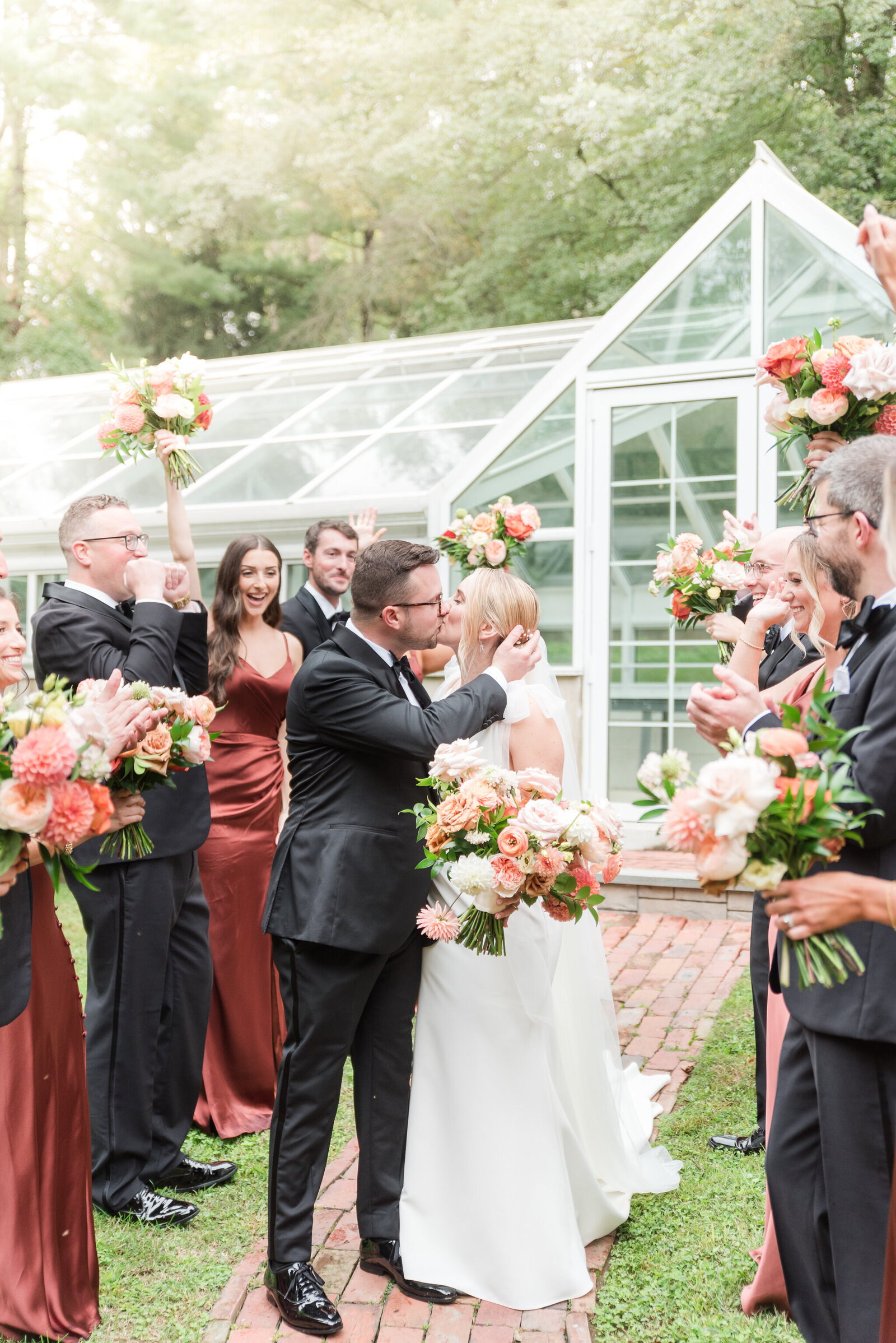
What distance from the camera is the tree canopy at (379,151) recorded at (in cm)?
1655

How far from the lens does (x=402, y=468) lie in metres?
9.72

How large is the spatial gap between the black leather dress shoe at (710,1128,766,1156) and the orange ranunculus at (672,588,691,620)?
85.0 inches

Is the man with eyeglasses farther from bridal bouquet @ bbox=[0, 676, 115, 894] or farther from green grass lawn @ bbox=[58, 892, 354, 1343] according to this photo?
bridal bouquet @ bbox=[0, 676, 115, 894]

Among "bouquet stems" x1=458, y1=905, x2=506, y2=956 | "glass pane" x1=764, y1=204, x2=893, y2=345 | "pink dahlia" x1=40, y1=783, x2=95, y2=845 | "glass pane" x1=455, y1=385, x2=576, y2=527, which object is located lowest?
"bouquet stems" x1=458, y1=905, x2=506, y2=956

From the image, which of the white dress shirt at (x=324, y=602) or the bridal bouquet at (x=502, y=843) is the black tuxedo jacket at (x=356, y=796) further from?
the white dress shirt at (x=324, y=602)

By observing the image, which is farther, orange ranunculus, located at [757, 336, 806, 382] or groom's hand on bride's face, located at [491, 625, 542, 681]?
orange ranunculus, located at [757, 336, 806, 382]

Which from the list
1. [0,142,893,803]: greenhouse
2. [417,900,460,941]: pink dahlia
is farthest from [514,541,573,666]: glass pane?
[417,900,460,941]: pink dahlia

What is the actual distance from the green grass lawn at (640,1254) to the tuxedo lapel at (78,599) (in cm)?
112

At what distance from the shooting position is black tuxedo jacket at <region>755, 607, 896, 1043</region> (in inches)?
89.9

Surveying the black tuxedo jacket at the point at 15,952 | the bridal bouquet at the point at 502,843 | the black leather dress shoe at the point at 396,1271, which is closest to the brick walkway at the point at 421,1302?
the black leather dress shoe at the point at 396,1271

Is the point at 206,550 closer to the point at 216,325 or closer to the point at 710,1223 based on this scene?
the point at 710,1223

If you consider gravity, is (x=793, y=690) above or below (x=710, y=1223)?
Answer: above

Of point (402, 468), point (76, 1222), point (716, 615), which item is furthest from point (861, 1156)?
point (402, 468)

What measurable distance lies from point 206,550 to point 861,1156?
863 cm
